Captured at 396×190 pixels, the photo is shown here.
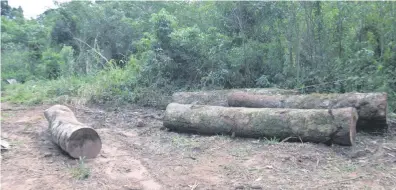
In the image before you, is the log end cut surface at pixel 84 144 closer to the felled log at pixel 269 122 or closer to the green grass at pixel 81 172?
the green grass at pixel 81 172

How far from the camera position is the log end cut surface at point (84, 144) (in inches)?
176

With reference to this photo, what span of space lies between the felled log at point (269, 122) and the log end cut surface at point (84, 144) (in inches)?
71.4

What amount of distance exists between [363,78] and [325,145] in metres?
2.82

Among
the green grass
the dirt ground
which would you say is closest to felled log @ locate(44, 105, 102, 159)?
the dirt ground

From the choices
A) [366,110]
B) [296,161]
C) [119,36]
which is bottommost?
[296,161]

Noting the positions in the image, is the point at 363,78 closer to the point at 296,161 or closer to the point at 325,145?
the point at 325,145

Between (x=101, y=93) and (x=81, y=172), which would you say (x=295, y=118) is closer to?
(x=81, y=172)

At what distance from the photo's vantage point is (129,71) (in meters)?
10.6

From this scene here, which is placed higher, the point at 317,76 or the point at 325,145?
the point at 317,76

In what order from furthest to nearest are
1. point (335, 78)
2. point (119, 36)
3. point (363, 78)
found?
point (119, 36) < point (335, 78) < point (363, 78)

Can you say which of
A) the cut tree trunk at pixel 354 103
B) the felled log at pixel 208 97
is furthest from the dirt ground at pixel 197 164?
the felled log at pixel 208 97

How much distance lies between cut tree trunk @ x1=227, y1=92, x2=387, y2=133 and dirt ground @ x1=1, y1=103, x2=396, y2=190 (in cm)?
27

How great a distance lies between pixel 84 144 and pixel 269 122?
2.66m

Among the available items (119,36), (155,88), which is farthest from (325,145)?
(119,36)
